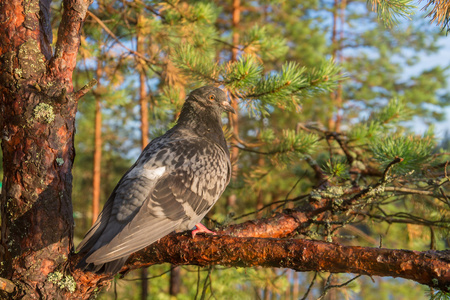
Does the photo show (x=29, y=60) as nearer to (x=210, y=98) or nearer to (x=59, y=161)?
(x=59, y=161)

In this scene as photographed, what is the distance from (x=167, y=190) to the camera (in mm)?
3213

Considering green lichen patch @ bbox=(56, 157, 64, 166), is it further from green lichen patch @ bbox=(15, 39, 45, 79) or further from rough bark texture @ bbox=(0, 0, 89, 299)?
green lichen patch @ bbox=(15, 39, 45, 79)

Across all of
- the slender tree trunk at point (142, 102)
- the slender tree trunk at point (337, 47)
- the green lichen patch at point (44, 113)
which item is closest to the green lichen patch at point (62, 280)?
the green lichen patch at point (44, 113)

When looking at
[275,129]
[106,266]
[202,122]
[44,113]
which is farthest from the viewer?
[275,129]

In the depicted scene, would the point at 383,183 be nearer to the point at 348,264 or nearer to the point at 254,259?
the point at 348,264

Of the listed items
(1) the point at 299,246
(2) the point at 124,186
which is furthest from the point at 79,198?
(1) the point at 299,246

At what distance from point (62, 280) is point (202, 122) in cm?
213

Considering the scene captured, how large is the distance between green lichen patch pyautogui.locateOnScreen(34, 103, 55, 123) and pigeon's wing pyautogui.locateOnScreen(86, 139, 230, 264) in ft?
2.64

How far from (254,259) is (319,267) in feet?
1.45

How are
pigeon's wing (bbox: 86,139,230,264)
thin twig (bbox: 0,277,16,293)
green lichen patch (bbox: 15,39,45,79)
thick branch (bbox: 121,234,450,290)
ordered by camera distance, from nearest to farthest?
thick branch (bbox: 121,234,450,290)
thin twig (bbox: 0,277,16,293)
pigeon's wing (bbox: 86,139,230,264)
green lichen patch (bbox: 15,39,45,79)

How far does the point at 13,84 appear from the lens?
284 cm

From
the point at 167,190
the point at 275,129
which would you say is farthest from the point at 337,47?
the point at 167,190

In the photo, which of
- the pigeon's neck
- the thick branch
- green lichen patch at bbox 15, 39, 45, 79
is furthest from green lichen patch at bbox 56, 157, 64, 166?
the pigeon's neck

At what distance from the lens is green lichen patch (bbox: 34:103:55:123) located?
2.78m
